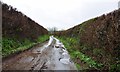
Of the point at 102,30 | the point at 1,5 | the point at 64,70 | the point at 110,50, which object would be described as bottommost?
the point at 64,70

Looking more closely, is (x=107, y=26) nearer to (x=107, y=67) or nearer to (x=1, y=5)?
(x=107, y=67)

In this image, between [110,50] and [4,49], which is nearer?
[110,50]

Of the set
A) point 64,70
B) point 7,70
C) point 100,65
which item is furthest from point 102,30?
point 7,70

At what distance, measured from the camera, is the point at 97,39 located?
1377 centimetres

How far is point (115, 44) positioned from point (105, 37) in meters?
1.85

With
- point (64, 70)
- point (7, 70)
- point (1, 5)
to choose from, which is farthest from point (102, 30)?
point (1, 5)

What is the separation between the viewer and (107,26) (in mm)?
12656

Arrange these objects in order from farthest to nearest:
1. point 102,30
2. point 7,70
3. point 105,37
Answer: point 102,30 → point 105,37 → point 7,70

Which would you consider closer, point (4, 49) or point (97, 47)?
point (97, 47)

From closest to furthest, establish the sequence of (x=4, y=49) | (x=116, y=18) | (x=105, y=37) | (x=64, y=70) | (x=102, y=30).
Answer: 1. (x=64, y=70)
2. (x=116, y=18)
3. (x=105, y=37)
4. (x=102, y=30)
5. (x=4, y=49)

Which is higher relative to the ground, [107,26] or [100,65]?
[107,26]

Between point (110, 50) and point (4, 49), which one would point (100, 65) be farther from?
point (4, 49)

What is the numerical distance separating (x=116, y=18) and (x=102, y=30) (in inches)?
76.3

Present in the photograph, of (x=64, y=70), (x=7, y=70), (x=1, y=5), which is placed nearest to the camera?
(x=7, y=70)
